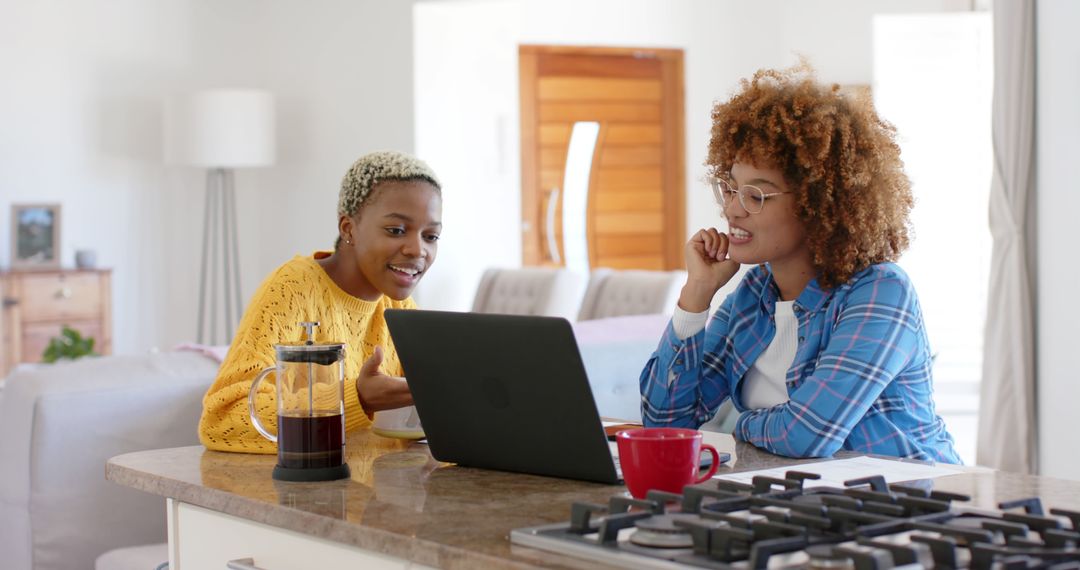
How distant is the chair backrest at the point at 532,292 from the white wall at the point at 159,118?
1144 millimetres

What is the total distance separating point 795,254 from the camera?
2086 mm

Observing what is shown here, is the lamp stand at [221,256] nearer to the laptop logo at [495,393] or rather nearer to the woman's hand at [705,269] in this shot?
the woman's hand at [705,269]

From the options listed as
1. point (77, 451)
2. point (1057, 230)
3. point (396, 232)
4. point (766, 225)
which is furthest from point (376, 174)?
point (1057, 230)

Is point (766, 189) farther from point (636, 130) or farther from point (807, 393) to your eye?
point (636, 130)

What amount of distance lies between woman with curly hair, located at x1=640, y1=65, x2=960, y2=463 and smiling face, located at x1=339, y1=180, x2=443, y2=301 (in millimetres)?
440

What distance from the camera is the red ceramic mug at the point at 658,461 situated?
1.38 metres

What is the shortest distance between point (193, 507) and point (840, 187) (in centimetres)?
112

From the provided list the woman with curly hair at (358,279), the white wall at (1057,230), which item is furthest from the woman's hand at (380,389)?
the white wall at (1057,230)

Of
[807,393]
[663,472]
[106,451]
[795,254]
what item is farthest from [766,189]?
[106,451]

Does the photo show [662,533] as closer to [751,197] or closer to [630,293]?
[751,197]

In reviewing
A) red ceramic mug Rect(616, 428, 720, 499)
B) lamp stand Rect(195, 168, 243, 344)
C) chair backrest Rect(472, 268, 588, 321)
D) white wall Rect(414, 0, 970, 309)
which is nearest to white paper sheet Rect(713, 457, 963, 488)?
red ceramic mug Rect(616, 428, 720, 499)

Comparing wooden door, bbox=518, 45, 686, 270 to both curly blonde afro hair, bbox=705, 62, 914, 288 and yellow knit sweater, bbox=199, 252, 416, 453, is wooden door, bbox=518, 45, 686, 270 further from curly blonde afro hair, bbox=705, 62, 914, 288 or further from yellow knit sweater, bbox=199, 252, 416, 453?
curly blonde afro hair, bbox=705, 62, 914, 288

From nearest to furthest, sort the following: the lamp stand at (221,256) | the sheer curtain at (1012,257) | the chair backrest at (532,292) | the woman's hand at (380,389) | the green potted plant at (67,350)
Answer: the woman's hand at (380,389) < the sheer curtain at (1012,257) < the green potted plant at (67,350) < the chair backrest at (532,292) < the lamp stand at (221,256)

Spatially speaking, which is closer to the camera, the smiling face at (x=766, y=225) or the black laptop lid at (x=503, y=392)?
the black laptop lid at (x=503, y=392)
